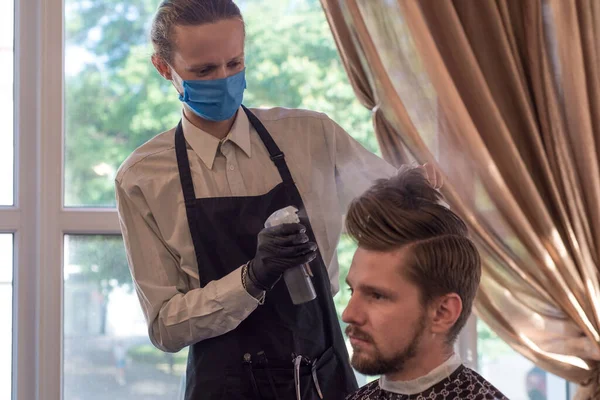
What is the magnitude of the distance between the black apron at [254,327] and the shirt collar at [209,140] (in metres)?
0.04

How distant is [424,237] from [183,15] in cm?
79

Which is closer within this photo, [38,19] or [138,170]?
[138,170]

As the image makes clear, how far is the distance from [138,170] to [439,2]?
1260 mm

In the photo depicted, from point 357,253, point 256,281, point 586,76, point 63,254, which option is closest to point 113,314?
point 63,254

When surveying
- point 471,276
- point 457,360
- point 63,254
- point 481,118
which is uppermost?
point 481,118

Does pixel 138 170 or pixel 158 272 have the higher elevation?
pixel 138 170

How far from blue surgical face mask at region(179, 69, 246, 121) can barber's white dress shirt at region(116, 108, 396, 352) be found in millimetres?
74

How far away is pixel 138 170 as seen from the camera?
1.95 metres

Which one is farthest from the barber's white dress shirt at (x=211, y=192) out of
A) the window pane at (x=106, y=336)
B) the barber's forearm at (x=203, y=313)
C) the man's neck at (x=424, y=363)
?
the window pane at (x=106, y=336)

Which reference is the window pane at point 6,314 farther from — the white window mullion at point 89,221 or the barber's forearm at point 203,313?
the barber's forearm at point 203,313

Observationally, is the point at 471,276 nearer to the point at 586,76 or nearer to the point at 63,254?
the point at 586,76

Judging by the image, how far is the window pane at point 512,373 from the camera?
287cm

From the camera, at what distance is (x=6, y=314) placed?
279cm

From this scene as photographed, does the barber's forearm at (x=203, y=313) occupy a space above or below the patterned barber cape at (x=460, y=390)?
above
